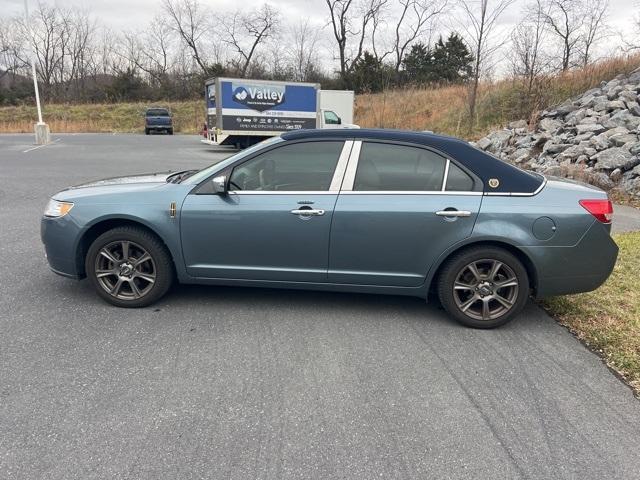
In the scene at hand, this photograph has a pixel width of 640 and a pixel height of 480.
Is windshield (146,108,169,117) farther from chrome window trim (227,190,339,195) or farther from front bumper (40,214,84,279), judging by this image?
Result: chrome window trim (227,190,339,195)

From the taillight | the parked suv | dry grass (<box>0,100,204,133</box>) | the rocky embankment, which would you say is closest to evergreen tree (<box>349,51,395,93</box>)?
dry grass (<box>0,100,204,133</box>)

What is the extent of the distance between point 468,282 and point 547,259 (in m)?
0.65

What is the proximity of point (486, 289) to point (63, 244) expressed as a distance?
3703 millimetres

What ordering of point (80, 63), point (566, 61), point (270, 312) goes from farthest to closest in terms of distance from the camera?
1. point (80, 63)
2. point (566, 61)
3. point (270, 312)

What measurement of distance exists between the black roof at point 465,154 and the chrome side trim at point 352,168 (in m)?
0.08

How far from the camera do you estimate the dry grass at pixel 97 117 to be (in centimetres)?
4038

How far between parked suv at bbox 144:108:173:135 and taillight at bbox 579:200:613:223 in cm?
3747

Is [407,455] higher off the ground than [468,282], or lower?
lower

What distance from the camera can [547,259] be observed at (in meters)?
3.92

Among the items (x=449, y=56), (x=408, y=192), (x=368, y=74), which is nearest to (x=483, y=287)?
(x=408, y=192)

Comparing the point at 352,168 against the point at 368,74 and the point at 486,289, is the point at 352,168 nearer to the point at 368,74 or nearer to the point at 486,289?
the point at 486,289

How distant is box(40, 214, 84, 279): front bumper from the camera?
4219 mm

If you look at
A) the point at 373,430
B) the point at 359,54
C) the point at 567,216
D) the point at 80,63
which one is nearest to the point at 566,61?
the point at 567,216

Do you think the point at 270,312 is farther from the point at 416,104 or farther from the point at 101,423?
the point at 416,104
